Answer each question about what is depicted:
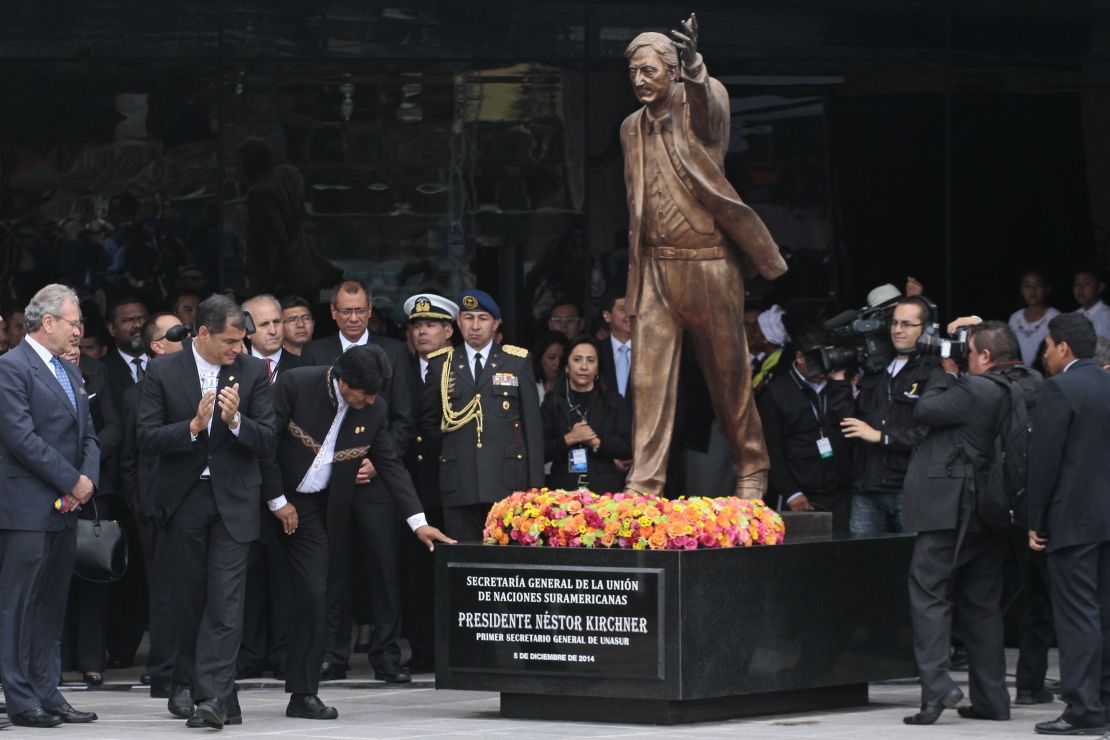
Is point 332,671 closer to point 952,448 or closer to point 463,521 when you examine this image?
point 463,521

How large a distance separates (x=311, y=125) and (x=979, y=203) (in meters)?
4.81

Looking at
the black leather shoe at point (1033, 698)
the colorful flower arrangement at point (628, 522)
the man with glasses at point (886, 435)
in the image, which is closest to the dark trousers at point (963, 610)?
the black leather shoe at point (1033, 698)

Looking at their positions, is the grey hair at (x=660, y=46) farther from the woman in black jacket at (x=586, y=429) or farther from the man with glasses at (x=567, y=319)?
the man with glasses at (x=567, y=319)

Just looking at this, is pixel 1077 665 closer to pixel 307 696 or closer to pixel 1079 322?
pixel 1079 322

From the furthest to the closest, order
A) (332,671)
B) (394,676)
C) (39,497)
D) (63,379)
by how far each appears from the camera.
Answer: (332,671)
(394,676)
(63,379)
(39,497)

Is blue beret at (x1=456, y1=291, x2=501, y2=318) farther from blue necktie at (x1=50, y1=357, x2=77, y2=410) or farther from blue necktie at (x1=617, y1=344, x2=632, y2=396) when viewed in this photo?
blue necktie at (x1=50, y1=357, x2=77, y2=410)

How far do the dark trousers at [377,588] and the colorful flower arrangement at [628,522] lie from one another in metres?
1.89

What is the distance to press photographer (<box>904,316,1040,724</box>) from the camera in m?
10.2

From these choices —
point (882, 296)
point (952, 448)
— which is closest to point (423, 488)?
point (882, 296)

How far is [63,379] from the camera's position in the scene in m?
10.6

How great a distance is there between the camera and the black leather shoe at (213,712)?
9.79 meters

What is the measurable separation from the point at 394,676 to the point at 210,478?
242 cm

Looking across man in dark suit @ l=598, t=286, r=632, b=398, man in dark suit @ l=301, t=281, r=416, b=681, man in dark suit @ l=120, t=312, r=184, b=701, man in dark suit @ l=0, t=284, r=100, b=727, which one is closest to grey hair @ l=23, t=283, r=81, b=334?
man in dark suit @ l=0, t=284, r=100, b=727

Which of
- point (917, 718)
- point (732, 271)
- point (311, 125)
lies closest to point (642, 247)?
point (732, 271)
